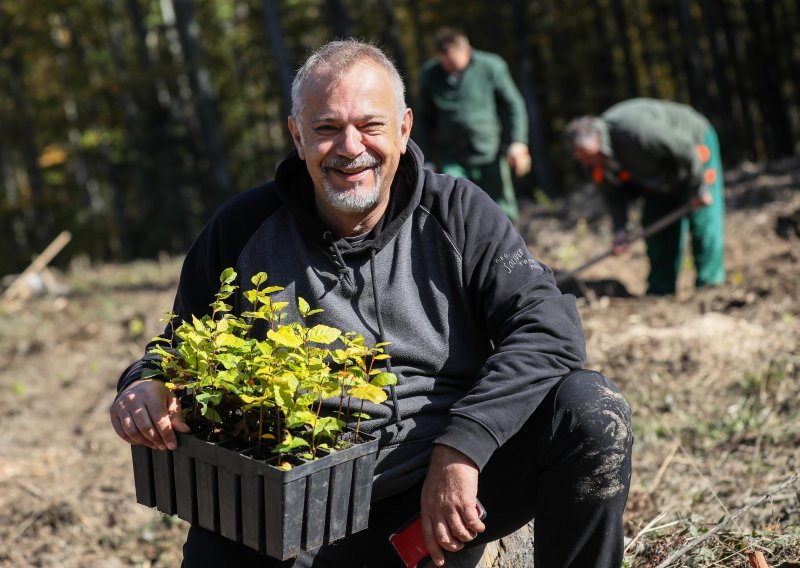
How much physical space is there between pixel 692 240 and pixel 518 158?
63.4 inches

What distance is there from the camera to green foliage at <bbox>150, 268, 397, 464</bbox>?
217 cm

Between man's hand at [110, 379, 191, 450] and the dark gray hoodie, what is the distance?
152mm

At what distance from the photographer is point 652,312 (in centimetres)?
705

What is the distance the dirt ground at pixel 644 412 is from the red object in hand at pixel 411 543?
85 cm

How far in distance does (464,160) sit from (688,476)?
181 inches

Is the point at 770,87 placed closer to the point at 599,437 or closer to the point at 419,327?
the point at 419,327

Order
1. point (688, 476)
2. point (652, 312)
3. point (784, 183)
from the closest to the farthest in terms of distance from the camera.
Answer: point (688, 476) → point (652, 312) → point (784, 183)

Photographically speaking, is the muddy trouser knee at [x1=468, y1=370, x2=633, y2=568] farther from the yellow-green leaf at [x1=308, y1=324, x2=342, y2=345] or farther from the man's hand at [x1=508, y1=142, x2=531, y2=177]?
the man's hand at [x1=508, y1=142, x2=531, y2=177]

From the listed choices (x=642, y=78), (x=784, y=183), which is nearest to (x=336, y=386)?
(x=784, y=183)

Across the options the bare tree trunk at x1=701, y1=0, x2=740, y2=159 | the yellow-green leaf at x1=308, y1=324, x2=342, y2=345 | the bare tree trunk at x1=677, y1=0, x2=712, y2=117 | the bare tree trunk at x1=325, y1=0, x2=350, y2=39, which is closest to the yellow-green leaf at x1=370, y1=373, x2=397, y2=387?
the yellow-green leaf at x1=308, y1=324, x2=342, y2=345

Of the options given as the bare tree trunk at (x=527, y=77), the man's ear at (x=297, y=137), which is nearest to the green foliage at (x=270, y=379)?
the man's ear at (x=297, y=137)

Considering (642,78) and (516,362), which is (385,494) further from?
(642,78)

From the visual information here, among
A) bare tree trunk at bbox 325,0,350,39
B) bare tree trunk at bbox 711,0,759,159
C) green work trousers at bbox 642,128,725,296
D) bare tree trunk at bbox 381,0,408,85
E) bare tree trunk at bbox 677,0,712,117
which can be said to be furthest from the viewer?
bare tree trunk at bbox 711,0,759,159

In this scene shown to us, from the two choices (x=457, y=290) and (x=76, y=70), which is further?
(x=76, y=70)
